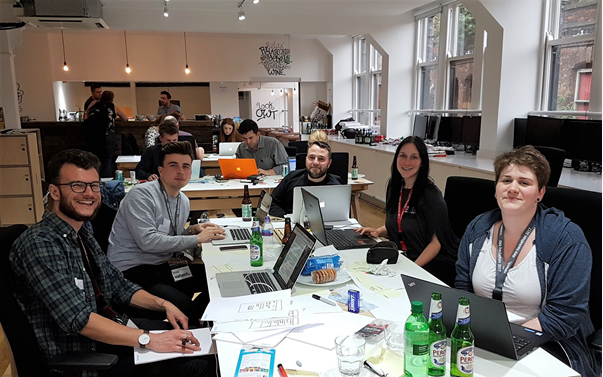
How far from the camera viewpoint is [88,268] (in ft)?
6.31

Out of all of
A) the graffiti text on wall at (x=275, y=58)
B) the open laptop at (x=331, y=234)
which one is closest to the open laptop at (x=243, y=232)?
the open laptop at (x=331, y=234)

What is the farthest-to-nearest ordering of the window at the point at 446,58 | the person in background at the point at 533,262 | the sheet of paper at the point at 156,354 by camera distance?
the window at the point at 446,58 → the person in background at the point at 533,262 → the sheet of paper at the point at 156,354

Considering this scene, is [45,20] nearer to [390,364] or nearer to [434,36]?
[434,36]

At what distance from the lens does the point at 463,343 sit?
1.31 m

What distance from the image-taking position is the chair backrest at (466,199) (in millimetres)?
2684

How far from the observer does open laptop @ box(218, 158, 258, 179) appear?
16.6 ft

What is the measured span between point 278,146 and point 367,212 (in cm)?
217

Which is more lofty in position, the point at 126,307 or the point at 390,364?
the point at 390,364

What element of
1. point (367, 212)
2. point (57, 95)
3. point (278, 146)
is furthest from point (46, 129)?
point (367, 212)

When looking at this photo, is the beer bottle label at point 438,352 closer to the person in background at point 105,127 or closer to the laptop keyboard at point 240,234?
the laptop keyboard at point 240,234

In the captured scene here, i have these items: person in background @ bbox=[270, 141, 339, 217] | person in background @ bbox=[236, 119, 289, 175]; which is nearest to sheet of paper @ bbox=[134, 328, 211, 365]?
person in background @ bbox=[270, 141, 339, 217]

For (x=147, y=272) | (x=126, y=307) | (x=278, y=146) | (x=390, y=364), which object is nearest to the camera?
(x=390, y=364)

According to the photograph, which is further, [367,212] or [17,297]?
[367,212]

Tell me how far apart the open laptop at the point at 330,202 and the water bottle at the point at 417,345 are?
1.56 metres
